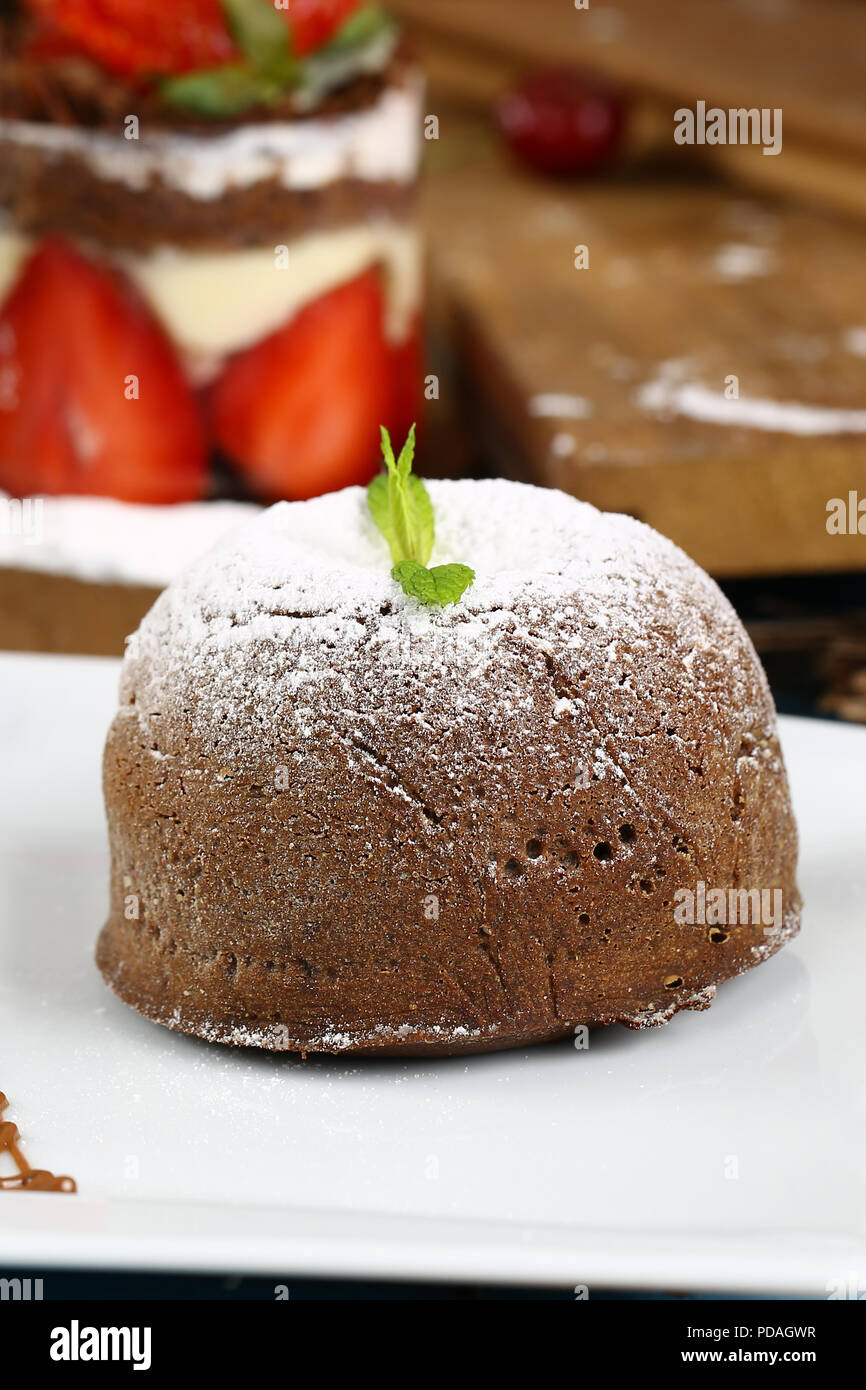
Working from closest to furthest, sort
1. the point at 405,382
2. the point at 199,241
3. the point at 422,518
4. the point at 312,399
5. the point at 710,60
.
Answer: the point at 422,518 < the point at 199,241 < the point at 312,399 < the point at 405,382 < the point at 710,60

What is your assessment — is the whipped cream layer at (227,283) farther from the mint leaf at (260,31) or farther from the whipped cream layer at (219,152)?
the mint leaf at (260,31)

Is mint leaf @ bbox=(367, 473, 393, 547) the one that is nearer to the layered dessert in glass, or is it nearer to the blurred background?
the blurred background

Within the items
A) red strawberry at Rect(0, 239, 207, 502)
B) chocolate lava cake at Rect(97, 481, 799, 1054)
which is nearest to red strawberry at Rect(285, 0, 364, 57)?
red strawberry at Rect(0, 239, 207, 502)

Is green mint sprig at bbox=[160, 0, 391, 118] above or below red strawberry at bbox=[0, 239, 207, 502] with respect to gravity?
above

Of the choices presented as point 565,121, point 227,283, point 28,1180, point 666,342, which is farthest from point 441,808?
point 565,121

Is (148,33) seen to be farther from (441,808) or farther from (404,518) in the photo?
(441,808)

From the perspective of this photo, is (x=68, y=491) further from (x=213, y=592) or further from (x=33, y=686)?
(x=213, y=592)
